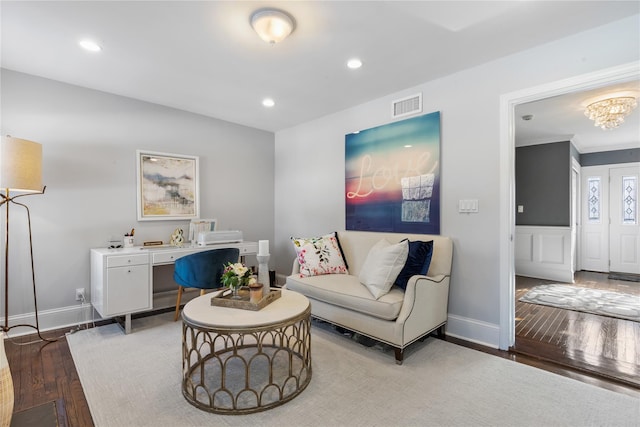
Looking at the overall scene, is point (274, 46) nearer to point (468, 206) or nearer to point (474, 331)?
point (468, 206)

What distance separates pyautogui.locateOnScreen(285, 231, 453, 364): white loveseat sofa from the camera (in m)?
2.33

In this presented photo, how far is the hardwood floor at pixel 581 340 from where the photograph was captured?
225 cm

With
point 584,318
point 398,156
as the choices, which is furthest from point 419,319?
point 584,318

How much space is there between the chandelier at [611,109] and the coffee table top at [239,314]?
157 inches

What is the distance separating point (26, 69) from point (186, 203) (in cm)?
189

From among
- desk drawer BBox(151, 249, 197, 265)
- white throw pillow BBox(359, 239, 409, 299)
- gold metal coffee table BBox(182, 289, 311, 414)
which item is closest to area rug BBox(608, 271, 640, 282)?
white throw pillow BBox(359, 239, 409, 299)

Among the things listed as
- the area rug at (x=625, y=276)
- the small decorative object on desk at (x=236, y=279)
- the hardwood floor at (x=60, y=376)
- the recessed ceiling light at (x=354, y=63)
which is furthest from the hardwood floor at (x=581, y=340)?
the area rug at (x=625, y=276)

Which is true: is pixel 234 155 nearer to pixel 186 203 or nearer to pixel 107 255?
→ pixel 186 203

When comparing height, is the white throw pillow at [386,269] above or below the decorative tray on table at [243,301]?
above

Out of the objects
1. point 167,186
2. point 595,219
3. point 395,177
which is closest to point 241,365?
point 395,177

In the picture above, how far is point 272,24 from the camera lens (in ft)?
6.63

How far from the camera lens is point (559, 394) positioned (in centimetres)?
192

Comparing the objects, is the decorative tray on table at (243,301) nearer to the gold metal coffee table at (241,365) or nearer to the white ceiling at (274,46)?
the gold metal coffee table at (241,365)

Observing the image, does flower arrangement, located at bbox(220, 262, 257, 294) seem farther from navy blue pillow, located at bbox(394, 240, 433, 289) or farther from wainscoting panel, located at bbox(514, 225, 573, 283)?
wainscoting panel, located at bbox(514, 225, 573, 283)
